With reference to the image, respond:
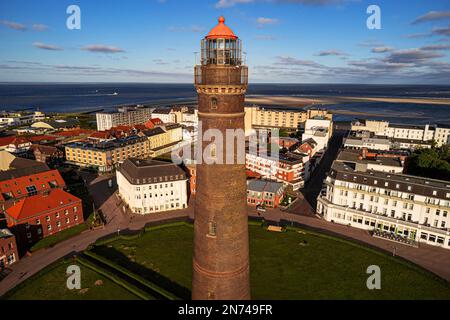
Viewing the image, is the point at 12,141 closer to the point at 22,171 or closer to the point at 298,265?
the point at 22,171

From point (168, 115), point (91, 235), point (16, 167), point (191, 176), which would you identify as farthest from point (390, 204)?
point (168, 115)

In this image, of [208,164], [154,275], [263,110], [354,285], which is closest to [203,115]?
[208,164]

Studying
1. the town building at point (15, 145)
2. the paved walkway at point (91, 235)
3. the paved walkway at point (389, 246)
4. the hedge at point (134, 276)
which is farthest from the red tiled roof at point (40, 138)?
the paved walkway at point (389, 246)

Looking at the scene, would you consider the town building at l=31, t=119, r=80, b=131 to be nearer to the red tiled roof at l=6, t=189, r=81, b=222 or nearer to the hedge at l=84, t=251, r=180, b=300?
the red tiled roof at l=6, t=189, r=81, b=222

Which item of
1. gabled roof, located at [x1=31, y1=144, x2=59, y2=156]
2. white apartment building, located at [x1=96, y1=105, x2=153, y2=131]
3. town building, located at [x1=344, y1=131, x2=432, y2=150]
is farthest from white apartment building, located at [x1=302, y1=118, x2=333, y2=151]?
white apartment building, located at [x1=96, y1=105, x2=153, y2=131]

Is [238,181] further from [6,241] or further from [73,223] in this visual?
[73,223]
